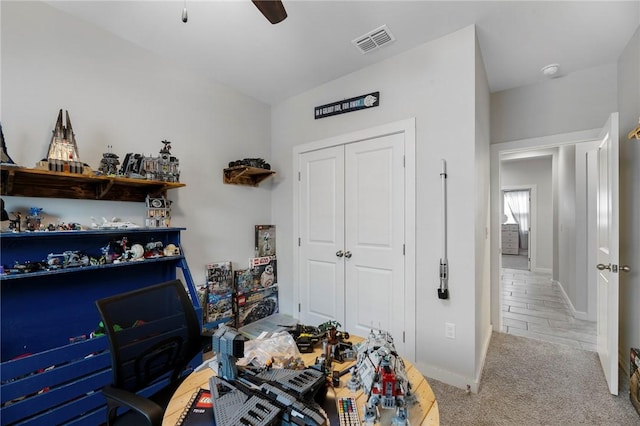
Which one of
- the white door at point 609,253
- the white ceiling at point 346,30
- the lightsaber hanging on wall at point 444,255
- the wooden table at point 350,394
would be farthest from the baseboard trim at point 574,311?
the wooden table at point 350,394

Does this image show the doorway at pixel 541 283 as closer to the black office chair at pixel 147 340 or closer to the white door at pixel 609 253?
the white door at pixel 609 253

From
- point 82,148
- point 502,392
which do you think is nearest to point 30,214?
point 82,148

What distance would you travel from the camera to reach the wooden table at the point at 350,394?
973 millimetres

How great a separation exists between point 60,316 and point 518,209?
1055cm

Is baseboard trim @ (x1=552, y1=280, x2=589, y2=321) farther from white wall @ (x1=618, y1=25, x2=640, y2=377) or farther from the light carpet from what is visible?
white wall @ (x1=618, y1=25, x2=640, y2=377)

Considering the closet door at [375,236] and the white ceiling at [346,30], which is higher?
the white ceiling at [346,30]

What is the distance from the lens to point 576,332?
3156mm

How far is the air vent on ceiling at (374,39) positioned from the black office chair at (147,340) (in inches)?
91.5

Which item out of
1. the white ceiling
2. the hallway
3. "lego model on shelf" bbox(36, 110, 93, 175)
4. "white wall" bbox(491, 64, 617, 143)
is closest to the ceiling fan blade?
the white ceiling

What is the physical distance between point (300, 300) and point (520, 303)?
3.48 metres

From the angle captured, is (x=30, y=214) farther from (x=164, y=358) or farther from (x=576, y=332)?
(x=576, y=332)

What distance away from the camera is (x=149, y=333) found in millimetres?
1326

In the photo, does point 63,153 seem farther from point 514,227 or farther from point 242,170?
point 514,227

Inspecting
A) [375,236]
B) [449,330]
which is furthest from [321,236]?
[449,330]
